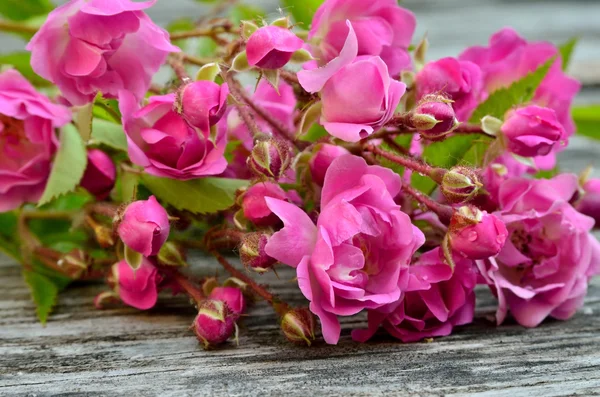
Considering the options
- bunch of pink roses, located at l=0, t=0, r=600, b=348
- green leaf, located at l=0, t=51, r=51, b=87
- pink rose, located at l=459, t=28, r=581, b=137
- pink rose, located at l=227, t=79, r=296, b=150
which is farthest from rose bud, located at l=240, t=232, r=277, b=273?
green leaf, located at l=0, t=51, r=51, b=87

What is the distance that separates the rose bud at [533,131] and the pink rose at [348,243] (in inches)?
3.4

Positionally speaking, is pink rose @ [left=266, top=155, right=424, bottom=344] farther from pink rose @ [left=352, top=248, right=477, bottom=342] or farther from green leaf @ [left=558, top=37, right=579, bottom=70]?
green leaf @ [left=558, top=37, right=579, bottom=70]

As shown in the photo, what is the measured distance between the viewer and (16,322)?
0.46m

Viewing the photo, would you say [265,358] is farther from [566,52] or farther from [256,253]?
[566,52]

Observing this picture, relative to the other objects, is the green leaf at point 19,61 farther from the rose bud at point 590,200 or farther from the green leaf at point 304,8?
the rose bud at point 590,200

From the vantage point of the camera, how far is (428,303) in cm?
38

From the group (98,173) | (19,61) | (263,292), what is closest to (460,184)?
(263,292)

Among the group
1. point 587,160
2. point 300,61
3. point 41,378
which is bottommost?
point 587,160

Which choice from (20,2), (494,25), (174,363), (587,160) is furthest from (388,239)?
(494,25)

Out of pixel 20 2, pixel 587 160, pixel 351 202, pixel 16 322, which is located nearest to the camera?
pixel 351 202

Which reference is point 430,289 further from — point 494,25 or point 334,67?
point 494,25

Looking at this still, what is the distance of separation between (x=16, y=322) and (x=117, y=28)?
21 cm

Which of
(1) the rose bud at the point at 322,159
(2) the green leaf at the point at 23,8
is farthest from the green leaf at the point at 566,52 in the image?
(2) the green leaf at the point at 23,8

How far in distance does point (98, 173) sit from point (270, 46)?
17 cm
